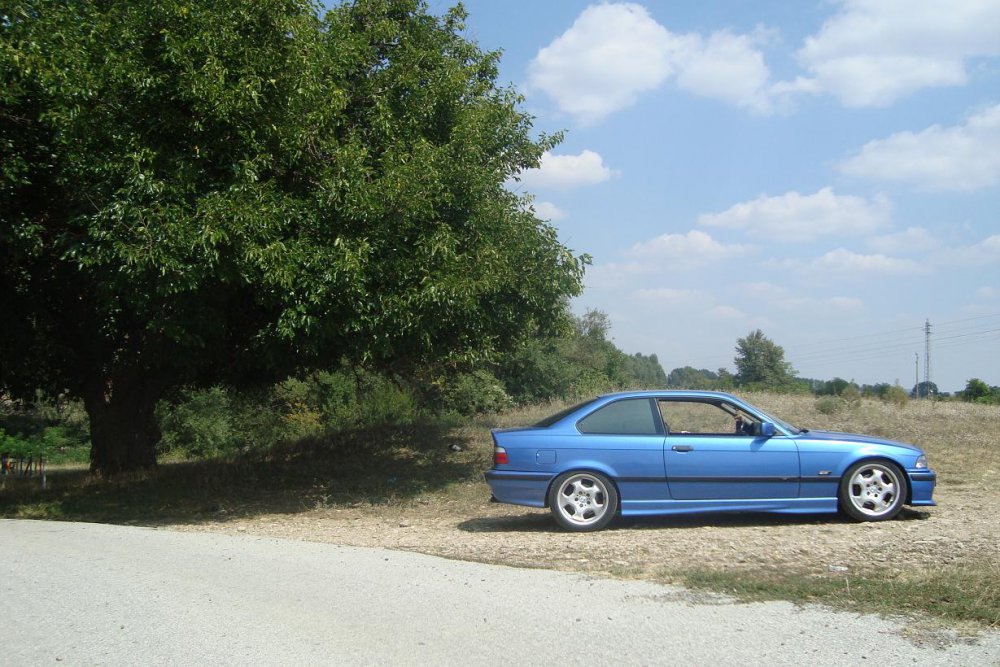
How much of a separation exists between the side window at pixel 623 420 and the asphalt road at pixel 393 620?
2.32 metres

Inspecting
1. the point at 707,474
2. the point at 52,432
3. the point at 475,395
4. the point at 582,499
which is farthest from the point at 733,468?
the point at 52,432

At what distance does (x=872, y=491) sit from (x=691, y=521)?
192cm

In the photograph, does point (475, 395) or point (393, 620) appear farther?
point (475, 395)

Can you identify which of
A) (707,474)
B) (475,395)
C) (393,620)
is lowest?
(393,620)

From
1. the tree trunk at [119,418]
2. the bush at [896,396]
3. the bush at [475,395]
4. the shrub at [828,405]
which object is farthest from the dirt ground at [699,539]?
the bush at [475,395]

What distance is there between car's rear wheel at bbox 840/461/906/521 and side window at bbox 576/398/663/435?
2.02 metres

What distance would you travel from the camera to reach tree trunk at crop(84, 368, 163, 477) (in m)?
16.2

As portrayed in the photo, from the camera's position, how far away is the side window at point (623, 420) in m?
8.91

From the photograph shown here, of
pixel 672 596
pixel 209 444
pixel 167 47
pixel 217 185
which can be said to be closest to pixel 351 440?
pixel 217 185

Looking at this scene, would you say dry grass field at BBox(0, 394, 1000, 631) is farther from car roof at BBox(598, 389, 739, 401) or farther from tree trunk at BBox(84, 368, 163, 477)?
car roof at BBox(598, 389, 739, 401)

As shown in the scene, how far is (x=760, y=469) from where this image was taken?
8.62 meters

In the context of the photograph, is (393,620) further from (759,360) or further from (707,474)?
(759,360)

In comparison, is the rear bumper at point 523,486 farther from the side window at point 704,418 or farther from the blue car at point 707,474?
the side window at point 704,418

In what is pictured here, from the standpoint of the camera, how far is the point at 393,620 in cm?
565
